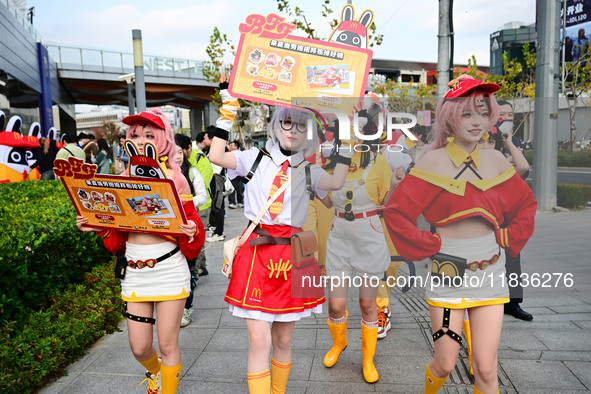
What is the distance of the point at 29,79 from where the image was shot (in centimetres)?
1870

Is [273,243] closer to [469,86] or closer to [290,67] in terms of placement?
[290,67]

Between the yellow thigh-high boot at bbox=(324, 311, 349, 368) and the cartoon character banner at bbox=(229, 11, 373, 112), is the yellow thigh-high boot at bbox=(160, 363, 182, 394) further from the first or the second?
the cartoon character banner at bbox=(229, 11, 373, 112)

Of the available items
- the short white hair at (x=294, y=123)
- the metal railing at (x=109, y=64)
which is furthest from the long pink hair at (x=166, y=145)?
the metal railing at (x=109, y=64)

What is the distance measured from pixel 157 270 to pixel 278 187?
2.90ft

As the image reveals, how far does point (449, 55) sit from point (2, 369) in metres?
6.15

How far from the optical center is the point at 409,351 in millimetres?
3914

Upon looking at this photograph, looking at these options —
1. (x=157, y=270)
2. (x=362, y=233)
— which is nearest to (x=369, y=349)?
(x=362, y=233)

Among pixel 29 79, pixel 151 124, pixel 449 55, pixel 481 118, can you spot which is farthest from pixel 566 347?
pixel 29 79

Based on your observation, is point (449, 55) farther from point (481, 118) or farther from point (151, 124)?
point (151, 124)

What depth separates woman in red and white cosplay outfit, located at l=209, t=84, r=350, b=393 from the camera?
9.08ft

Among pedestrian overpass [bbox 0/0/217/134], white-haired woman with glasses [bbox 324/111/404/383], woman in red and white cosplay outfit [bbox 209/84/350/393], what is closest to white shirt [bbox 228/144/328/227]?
woman in red and white cosplay outfit [bbox 209/84/350/393]

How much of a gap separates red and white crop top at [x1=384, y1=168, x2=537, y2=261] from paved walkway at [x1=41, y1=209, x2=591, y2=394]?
23 centimetres

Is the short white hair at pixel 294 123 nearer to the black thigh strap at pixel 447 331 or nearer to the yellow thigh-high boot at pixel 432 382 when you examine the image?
the black thigh strap at pixel 447 331

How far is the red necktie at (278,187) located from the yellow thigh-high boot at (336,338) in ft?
4.07
